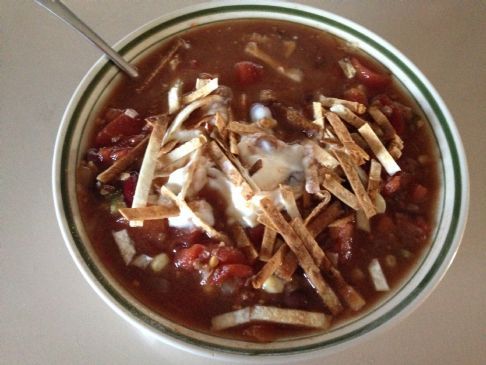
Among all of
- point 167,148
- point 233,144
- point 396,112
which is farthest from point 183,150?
point 396,112

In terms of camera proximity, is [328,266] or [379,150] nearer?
[328,266]

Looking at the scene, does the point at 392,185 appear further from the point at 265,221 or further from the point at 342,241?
the point at 265,221

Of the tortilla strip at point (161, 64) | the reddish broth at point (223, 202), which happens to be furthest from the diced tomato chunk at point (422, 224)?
the tortilla strip at point (161, 64)

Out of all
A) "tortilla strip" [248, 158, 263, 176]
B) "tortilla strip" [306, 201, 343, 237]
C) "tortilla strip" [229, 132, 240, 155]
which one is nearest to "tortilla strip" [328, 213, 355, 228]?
"tortilla strip" [306, 201, 343, 237]

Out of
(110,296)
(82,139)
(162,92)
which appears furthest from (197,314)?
(162,92)

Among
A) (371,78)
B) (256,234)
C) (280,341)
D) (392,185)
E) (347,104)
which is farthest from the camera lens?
(371,78)

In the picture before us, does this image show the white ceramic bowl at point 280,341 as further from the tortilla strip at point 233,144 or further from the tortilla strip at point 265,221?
the tortilla strip at point 233,144
